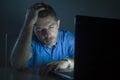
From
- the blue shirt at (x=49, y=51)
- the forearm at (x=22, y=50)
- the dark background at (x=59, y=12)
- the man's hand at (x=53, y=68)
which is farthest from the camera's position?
the dark background at (x=59, y=12)

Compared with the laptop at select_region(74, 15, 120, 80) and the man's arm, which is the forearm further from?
the laptop at select_region(74, 15, 120, 80)

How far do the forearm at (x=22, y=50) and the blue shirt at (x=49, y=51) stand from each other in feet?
0.39

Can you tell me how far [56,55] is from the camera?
2010mm

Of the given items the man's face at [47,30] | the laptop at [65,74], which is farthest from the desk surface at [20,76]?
the man's face at [47,30]

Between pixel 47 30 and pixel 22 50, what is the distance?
9.8 inches

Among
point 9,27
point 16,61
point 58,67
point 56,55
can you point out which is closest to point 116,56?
point 58,67

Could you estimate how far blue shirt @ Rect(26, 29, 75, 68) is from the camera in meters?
1.96

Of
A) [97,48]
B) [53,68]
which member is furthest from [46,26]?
[97,48]

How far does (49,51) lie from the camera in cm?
198

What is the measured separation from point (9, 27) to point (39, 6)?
1.31m

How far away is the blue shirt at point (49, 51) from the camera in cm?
196

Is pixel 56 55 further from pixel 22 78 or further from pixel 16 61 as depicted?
pixel 22 78

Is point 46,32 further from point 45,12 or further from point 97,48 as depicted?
point 97,48

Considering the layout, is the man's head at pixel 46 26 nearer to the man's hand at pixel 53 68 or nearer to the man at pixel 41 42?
the man at pixel 41 42
